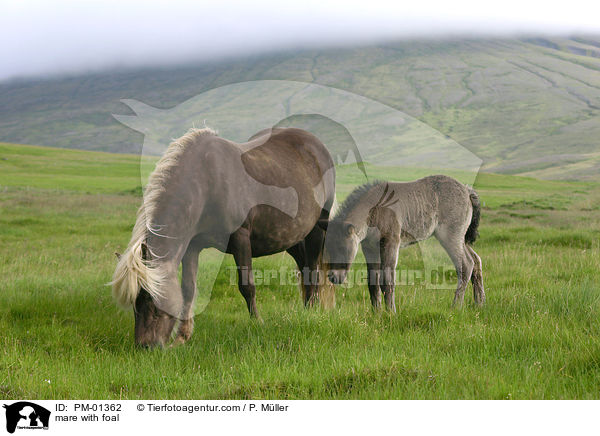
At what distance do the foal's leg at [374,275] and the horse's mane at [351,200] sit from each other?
621 millimetres

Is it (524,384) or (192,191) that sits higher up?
(192,191)

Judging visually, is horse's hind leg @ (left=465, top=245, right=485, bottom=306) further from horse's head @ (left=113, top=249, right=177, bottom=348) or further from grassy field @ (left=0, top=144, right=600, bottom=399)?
horse's head @ (left=113, top=249, right=177, bottom=348)

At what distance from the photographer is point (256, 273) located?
8766mm

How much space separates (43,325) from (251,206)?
298 cm

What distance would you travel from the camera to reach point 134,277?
4.22 meters

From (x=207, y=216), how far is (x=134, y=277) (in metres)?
1.39

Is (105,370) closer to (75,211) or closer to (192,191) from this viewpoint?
(192,191)

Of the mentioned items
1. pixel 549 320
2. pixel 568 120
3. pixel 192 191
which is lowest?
pixel 568 120

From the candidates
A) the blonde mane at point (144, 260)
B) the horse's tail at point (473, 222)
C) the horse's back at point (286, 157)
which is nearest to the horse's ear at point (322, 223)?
the horse's back at point (286, 157)

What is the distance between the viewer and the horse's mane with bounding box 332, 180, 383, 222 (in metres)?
6.78

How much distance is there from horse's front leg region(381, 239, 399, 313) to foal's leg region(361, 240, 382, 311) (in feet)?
0.29

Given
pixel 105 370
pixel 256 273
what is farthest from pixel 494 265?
pixel 105 370
